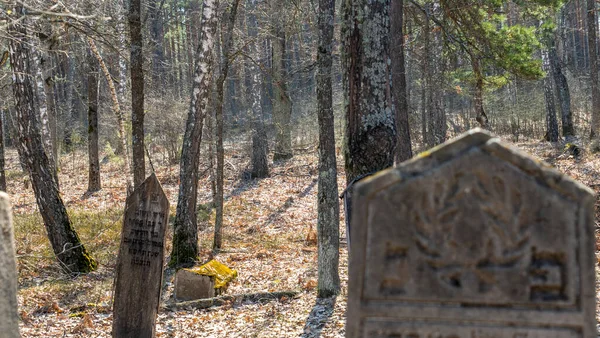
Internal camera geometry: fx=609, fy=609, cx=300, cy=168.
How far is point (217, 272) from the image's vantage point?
962cm

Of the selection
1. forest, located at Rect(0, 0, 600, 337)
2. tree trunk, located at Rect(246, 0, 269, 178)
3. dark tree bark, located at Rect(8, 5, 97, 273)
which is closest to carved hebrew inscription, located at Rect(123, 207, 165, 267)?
forest, located at Rect(0, 0, 600, 337)

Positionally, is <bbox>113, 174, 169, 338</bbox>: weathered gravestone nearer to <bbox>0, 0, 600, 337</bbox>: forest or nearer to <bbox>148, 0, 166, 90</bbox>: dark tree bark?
<bbox>0, 0, 600, 337</bbox>: forest

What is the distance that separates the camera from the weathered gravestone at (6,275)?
3270 millimetres

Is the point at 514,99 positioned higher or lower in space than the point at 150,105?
higher

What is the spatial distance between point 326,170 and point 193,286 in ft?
9.45

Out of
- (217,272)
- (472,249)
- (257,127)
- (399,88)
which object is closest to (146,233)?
(217,272)

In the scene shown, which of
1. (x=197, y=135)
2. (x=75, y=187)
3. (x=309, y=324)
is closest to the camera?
(x=309, y=324)

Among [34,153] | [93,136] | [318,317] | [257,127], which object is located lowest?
[318,317]

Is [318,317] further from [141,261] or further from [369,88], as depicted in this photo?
[369,88]

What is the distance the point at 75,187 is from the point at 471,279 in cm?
1916

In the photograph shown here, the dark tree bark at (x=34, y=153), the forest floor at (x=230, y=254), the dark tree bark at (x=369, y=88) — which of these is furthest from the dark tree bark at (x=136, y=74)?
the dark tree bark at (x=369, y=88)

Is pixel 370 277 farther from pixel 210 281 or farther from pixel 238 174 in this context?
pixel 238 174


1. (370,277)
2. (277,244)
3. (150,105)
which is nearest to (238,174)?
(150,105)

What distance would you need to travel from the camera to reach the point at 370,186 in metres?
2.84
